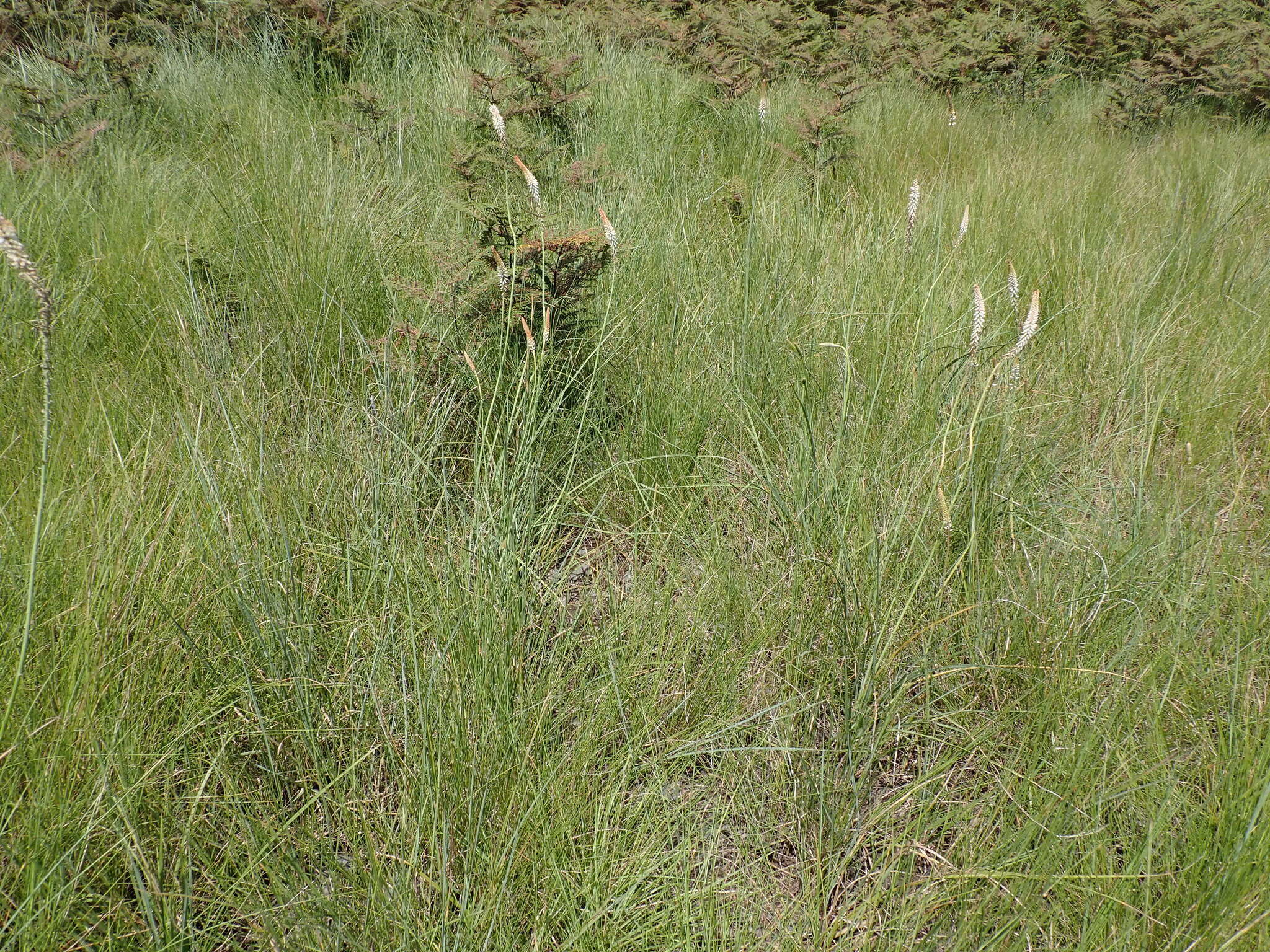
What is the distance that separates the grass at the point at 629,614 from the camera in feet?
4.05

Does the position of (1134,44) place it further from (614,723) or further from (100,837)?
(100,837)

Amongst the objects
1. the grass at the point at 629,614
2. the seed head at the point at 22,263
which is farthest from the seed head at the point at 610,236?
the seed head at the point at 22,263

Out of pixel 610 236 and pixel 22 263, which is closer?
pixel 22 263

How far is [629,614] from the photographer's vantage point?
172cm

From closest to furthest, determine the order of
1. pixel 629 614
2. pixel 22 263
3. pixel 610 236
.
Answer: pixel 22 263 → pixel 629 614 → pixel 610 236

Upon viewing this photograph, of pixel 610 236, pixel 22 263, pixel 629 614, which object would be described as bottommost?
pixel 629 614

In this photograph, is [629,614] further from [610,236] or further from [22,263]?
[22,263]

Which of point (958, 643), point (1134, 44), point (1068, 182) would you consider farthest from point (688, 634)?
point (1134, 44)

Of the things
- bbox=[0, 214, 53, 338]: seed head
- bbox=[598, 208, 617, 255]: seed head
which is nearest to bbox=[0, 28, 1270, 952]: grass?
bbox=[598, 208, 617, 255]: seed head

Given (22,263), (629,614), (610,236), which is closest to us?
(22,263)

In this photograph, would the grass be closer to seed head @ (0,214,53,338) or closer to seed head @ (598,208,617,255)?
seed head @ (598,208,617,255)

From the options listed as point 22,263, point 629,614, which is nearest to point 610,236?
point 629,614

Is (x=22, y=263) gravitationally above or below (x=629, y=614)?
above

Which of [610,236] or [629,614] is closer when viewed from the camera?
[629,614]
